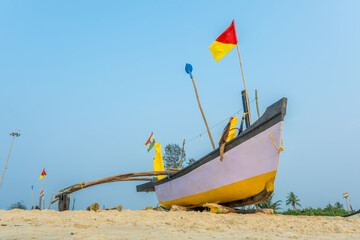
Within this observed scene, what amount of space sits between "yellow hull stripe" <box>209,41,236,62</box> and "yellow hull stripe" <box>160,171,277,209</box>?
4.11 meters

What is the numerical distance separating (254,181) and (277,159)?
0.85m

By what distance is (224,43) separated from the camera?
8.13 metres

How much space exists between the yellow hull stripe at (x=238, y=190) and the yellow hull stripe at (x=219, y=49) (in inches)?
162

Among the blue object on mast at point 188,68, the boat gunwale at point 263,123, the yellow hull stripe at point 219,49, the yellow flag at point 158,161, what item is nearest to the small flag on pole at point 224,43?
the yellow hull stripe at point 219,49

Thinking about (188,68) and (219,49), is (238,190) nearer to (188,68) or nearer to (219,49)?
(219,49)

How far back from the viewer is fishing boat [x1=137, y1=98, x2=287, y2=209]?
19.8 feet

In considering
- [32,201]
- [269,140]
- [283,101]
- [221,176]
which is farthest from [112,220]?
[32,201]

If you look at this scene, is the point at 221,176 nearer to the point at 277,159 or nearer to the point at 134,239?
the point at 277,159

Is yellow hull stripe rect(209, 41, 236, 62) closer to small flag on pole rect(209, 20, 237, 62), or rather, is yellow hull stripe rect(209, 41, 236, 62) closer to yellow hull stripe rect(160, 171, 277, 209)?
small flag on pole rect(209, 20, 237, 62)

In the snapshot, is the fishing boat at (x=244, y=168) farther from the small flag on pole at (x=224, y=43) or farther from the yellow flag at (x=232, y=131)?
the small flag on pole at (x=224, y=43)

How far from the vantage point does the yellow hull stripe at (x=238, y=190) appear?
628cm

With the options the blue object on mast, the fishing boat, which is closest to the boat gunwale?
the fishing boat

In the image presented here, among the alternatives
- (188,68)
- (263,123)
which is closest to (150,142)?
(188,68)

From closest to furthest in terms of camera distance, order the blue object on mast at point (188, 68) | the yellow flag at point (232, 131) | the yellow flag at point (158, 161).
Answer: the yellow flag at point (232, 131), the blue object on mast at point (188, 68), the yellow flag at point (158, 161)
